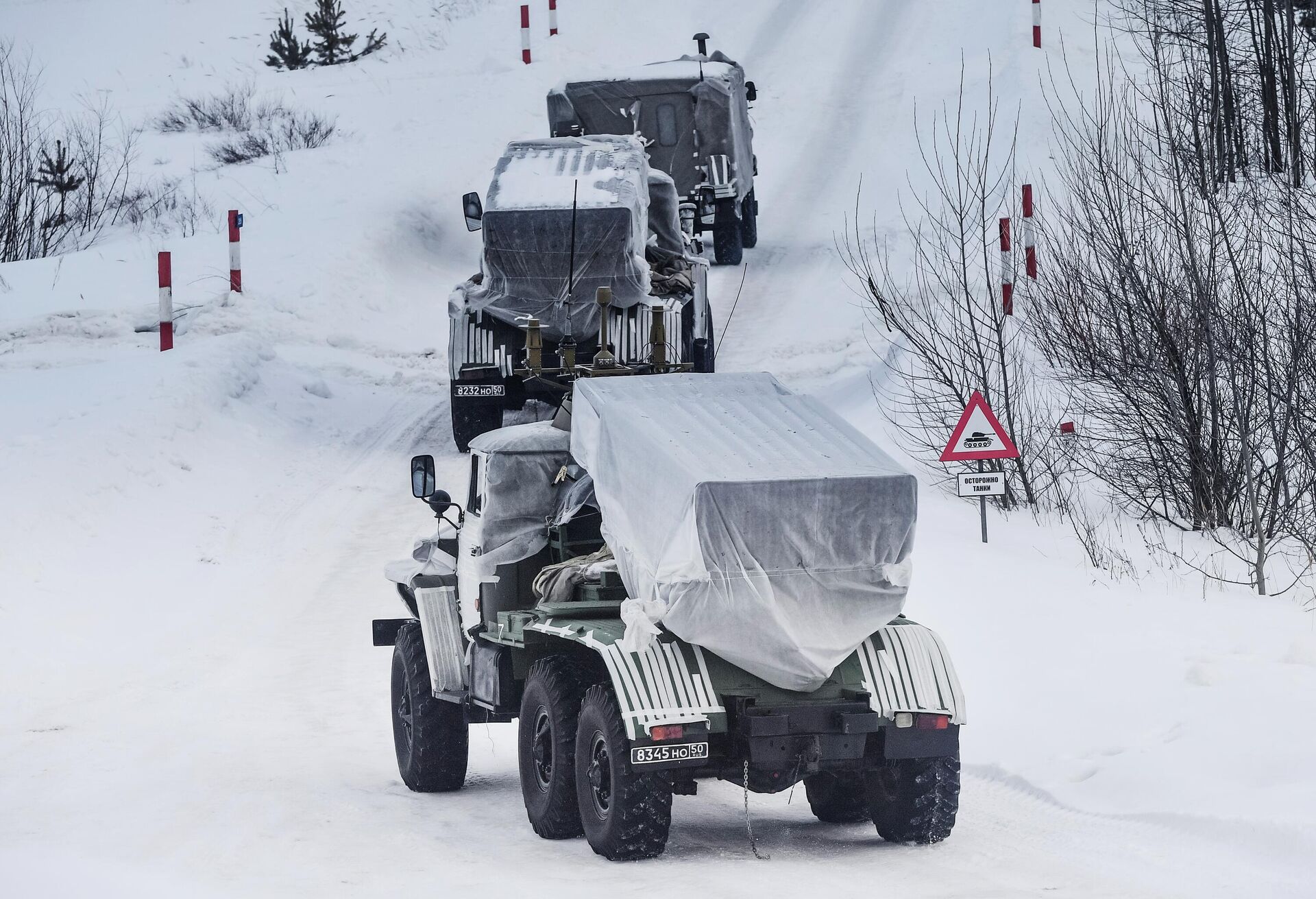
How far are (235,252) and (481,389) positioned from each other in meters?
5.25

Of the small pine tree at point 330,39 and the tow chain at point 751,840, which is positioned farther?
the small pine tree at point 330,39

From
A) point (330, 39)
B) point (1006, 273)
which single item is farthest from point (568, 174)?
point (330, 39)

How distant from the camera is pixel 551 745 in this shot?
7.09m

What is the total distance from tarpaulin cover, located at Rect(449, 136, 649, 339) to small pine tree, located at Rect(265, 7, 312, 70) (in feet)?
65.9

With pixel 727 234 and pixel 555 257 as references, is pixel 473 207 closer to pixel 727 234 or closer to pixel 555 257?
pixel 555 257

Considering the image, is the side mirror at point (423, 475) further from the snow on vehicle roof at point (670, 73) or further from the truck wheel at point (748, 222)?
the truck wheel at point (748, 222)

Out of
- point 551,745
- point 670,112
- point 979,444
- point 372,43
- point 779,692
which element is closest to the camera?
point 779,692

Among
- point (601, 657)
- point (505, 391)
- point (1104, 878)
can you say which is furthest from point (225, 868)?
point (505, 391)

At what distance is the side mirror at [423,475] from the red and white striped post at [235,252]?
449 inches

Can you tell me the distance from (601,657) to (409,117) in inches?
887

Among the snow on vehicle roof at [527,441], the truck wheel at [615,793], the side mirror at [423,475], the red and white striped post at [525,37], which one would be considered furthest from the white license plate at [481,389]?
the red and white striped post at [525,37]

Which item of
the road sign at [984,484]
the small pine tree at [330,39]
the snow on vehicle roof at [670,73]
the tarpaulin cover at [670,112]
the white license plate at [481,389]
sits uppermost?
the small pine tree at [330,39]

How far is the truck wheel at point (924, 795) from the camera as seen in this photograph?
693 centimetres

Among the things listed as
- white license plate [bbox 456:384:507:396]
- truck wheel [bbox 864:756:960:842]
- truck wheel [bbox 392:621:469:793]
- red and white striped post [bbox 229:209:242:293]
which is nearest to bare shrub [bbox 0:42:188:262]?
red and white striped post [bbox 229:209:242:293]
